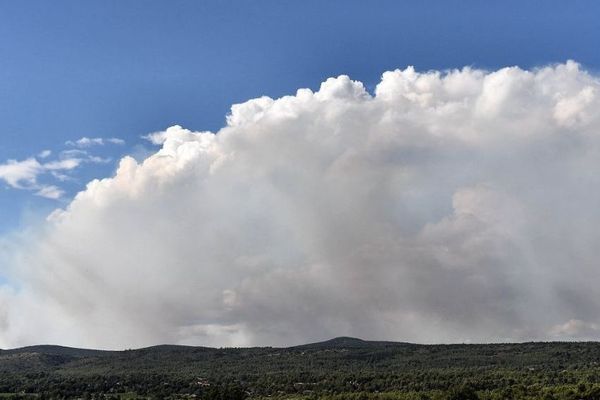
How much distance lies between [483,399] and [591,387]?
3399 cm

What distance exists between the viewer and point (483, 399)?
19888 cm

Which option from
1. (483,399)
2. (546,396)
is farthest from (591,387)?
(483,399)

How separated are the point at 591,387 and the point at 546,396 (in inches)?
807

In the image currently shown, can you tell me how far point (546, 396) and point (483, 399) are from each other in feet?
65.7

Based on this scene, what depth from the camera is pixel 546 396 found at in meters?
187

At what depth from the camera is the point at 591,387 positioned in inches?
7746

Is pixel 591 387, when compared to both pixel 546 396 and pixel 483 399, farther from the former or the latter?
pixel 483 399
